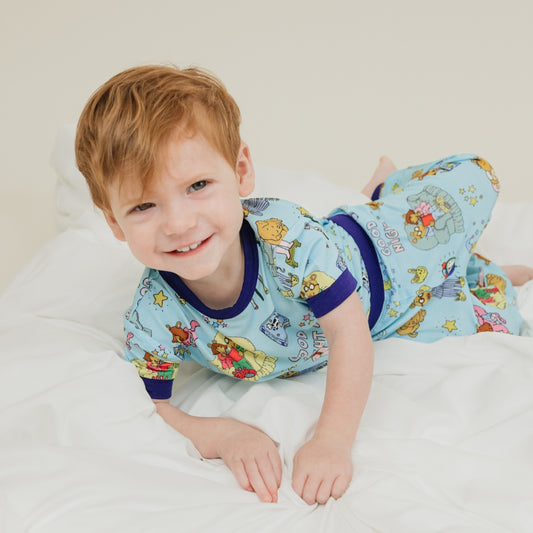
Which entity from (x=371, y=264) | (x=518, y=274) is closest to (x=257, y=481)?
(x=371, y=264)

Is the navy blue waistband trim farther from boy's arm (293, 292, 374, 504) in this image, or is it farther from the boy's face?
the boy's face

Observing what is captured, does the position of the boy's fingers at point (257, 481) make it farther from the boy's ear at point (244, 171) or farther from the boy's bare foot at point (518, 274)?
the boy's bare foot at point (518, 274)

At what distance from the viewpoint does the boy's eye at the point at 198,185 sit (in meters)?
1.08

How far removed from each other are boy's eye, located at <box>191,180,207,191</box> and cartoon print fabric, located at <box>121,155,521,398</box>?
16cm

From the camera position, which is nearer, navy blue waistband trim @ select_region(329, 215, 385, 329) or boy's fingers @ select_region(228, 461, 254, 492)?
boy's fingers @ select_region(228, 461, 254, 492)

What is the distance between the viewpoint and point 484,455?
3.39 feet

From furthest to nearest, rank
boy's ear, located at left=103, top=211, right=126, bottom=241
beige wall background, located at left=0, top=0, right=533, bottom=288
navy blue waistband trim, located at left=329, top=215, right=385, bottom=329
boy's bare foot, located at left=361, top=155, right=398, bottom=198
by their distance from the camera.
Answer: beige wall background, located at left=0, top=0, right=533, bottom=288 < boy's bare foot, located at left=361, top=155, right=398, bottom=198 < navy blue waistband trim, located at left=329, top=215, right=385, bottom=329 < boy's ear, located at left=103, top=211, right=126, bottom=241

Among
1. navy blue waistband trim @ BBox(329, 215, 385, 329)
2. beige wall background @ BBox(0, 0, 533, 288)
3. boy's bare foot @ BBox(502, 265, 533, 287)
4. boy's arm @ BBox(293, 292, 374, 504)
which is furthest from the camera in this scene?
beige wall background @ BBox(0, 0, 533, 288)

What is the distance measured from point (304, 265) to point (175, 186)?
0.84 feet

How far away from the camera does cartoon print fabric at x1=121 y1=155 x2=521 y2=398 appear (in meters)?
1.21

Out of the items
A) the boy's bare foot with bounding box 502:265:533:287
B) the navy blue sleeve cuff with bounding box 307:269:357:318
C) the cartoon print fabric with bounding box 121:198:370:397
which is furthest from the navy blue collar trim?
the boy's bare foot with bounding box 502:265:533:287

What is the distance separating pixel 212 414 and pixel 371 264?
40 centimetres

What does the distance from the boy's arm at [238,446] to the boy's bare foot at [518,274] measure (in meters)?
0.82

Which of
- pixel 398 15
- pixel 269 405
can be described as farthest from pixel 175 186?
pixel 398 15
